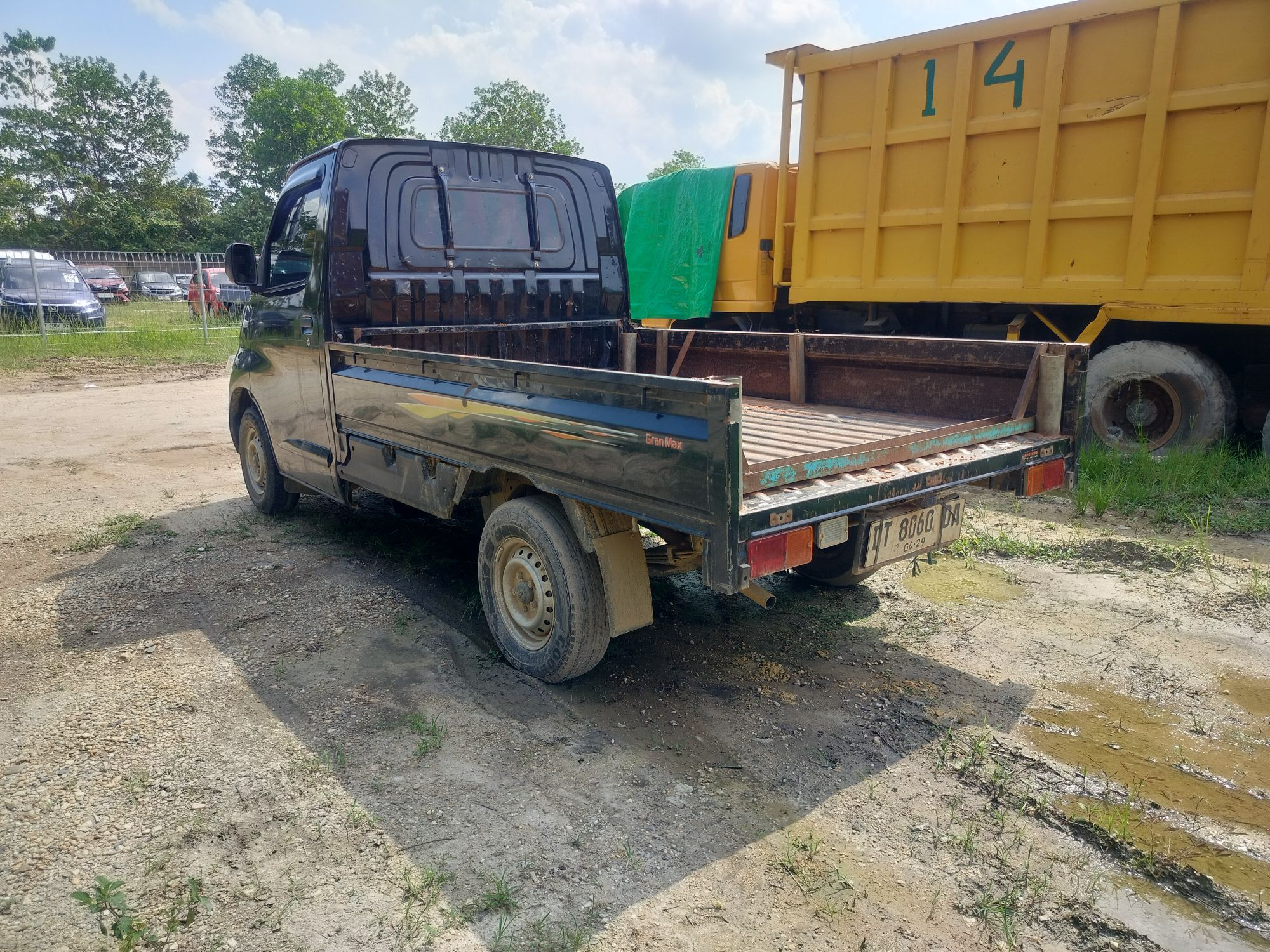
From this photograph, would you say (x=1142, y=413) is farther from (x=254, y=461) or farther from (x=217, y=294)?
(x=217, y=294)

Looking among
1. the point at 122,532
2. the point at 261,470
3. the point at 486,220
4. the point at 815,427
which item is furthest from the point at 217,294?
the point at 815,427

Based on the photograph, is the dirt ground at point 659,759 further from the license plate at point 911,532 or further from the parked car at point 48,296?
the parked car at point 48,296

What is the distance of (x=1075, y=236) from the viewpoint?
20.5 feet

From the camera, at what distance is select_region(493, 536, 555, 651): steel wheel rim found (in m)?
3.39

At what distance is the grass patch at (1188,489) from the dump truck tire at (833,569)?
2209 mm

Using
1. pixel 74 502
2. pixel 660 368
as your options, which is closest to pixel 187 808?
pixel 660 368

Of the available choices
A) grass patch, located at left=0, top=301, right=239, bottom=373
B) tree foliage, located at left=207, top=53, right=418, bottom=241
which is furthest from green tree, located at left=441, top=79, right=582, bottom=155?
grass patch, located at left=0, top=301, right=239, bottom=373

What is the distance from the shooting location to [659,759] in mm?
2939

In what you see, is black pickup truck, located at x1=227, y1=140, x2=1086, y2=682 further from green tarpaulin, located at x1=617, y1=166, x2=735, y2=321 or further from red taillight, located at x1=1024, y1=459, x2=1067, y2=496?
green tarpaulin, located at x1=617, y1=166, x2=735, y2=321

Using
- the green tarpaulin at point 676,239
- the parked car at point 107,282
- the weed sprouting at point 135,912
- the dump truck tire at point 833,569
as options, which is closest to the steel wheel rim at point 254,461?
the dump truck tire at point 833,569

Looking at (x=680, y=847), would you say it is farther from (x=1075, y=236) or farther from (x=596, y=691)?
(x=1075, y=236)

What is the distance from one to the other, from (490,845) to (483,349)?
10.3 ft

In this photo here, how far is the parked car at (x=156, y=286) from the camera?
2469cm

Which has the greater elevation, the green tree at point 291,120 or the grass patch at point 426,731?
the green tree at point 291,120
